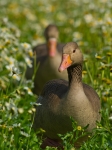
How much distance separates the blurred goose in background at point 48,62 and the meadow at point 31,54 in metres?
0.24

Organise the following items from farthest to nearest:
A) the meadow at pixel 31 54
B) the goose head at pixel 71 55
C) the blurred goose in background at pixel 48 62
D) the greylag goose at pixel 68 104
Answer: the blurred goose in background at pixel 48 62, the goose head at pixel 71 55, the greylag goose at pixel 68 104, the meadow at pixel 31 54

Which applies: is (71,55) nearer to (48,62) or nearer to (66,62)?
(66,62)

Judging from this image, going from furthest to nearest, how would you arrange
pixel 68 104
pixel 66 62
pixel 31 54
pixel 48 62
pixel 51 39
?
→ 1. pixel 51 39
2. pixel 48 62
3. pixel 31 54
4. pixel 66 62
5. pixel 68 104

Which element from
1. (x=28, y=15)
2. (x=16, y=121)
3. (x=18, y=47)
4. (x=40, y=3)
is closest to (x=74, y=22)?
(x=28, y=15)

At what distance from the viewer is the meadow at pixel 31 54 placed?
219 inches

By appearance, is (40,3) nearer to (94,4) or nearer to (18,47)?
(94,4)

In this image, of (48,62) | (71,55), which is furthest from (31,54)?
(48,62)

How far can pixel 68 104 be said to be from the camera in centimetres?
570

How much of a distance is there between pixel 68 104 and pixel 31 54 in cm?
183

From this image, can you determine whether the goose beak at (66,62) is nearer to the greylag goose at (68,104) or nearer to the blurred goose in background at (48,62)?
the greylag goose at (68,104)

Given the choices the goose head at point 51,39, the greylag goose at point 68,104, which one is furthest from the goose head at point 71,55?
the goose head at point 51,39

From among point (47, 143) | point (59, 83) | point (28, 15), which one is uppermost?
point (28, 15)

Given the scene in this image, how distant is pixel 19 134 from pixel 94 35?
5.82m

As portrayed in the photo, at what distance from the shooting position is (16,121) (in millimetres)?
5574
